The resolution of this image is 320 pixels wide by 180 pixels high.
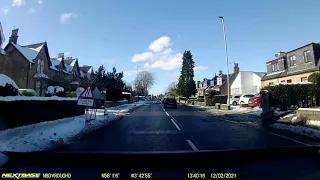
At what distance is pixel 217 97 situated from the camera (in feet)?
157

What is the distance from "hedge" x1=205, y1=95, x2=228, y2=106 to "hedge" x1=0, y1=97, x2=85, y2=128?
32.3m

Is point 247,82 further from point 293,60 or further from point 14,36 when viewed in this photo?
point 14,36

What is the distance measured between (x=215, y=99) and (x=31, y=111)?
124ft

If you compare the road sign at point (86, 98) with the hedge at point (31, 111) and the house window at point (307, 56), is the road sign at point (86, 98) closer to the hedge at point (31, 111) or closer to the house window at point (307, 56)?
the hedge at point (31, 111)

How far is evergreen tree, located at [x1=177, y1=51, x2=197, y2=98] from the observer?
78562 mm

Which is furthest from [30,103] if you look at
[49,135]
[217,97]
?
A: [217,97]

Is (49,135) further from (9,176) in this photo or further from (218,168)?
(218,168)

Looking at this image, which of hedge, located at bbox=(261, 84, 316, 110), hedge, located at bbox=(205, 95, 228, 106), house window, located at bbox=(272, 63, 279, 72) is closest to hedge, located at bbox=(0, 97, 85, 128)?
hedge, located at bbox=(261, 84, 316, 110)

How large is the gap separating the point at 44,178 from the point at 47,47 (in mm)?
50438

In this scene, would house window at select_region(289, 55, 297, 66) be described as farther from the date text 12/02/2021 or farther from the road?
the date text 12/02/2021

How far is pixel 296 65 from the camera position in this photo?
→ 3747 centimetres

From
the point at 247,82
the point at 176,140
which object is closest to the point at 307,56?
the point at 247,82

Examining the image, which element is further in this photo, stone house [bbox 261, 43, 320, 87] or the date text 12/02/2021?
stone house [bbox 261, 43, 320, 87]

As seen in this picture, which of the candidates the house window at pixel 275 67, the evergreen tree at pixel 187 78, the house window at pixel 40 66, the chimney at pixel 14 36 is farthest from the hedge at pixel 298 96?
the evergreen tree at pixel 187 78
